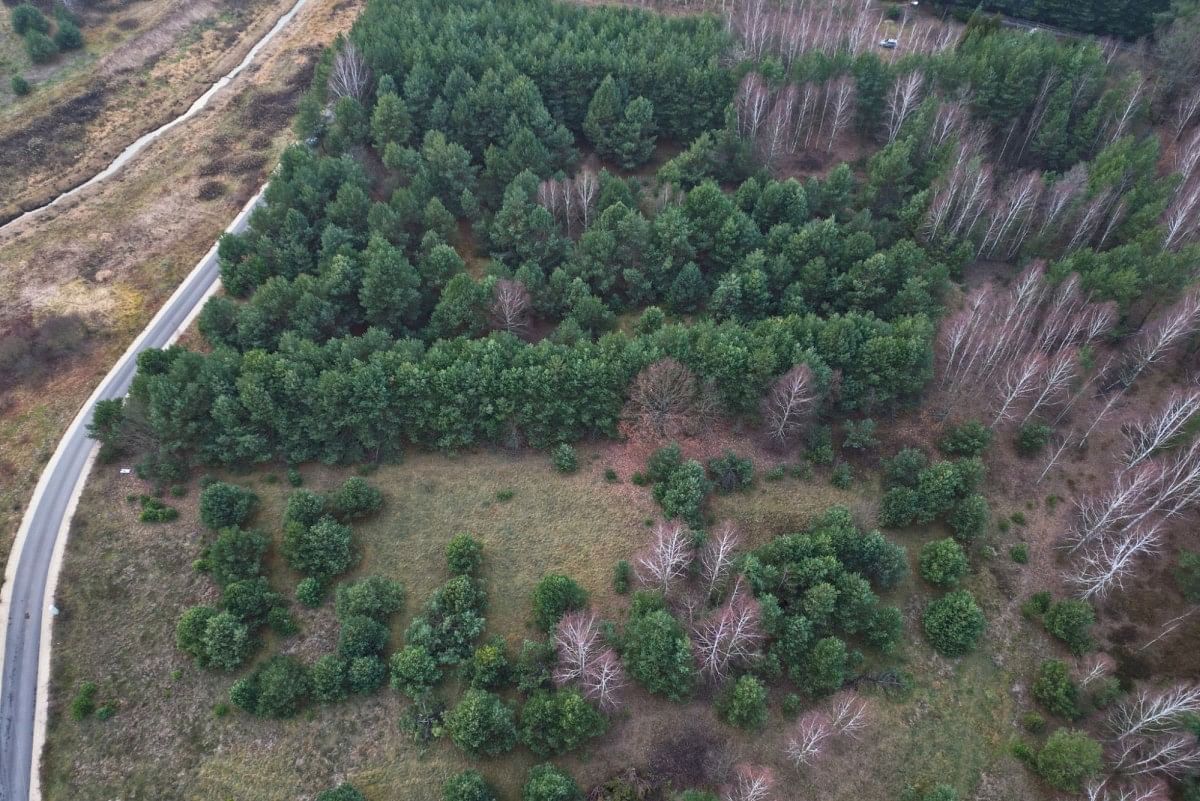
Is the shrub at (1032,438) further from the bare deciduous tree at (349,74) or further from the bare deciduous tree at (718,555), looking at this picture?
the bare deciduous tree at (349,74)

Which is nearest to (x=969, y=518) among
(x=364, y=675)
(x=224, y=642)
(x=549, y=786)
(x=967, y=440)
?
(x=967, y=440)

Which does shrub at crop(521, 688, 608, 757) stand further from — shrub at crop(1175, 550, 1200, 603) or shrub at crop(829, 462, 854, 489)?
shrub at crop(1175, 550, 1200, 603)

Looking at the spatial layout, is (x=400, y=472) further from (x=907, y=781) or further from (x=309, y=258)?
(x=907, y=781)

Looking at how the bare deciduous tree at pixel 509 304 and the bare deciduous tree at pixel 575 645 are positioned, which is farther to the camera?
the bare deciduous tree at pixel 509 304

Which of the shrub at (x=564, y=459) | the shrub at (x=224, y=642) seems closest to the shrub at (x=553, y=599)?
the shrub at (x=564, y=459)

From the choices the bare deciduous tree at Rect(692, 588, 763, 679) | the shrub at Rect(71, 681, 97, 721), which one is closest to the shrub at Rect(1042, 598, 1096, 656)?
the bare deciduous tree at Rect(692, 588, 763, 679)
